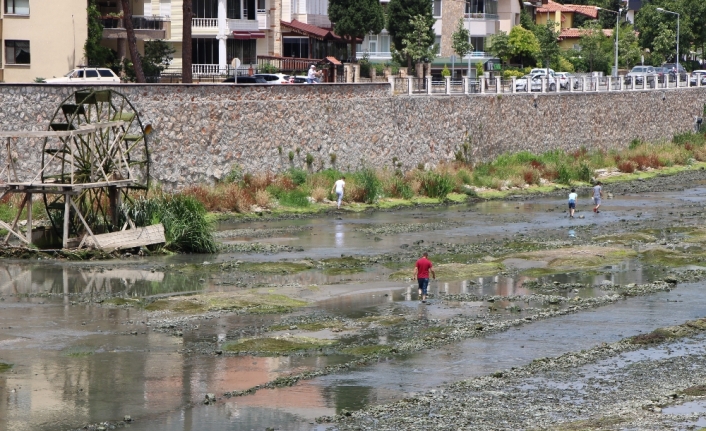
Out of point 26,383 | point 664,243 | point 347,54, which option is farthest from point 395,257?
point 347,54

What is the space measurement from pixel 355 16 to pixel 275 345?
5149 cm

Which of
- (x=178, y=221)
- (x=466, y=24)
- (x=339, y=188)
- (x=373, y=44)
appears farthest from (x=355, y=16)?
(x=178, y=221)

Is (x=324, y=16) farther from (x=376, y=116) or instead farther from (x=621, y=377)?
(x=621, y=377)

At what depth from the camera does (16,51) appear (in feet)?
182

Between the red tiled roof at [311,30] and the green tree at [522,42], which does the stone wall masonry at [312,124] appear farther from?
the green tree at [522,42]

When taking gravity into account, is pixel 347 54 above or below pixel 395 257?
above

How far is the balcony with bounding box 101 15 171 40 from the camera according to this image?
61.2m

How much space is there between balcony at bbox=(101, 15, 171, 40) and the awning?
19.3ft

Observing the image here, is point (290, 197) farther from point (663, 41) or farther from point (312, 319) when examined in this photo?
point (663, 41)

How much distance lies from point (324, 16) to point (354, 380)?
62.1 metres

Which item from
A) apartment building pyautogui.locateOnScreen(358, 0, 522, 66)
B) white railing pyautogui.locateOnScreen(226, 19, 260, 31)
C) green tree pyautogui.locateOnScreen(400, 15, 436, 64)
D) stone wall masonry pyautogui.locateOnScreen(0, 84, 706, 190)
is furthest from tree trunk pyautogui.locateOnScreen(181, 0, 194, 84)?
apartment building pyautogui.locateOnScreen(358, 0, 522, 66)

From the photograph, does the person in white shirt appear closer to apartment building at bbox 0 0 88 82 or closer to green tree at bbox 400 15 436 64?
apartment building at bbox 0 0 88 82

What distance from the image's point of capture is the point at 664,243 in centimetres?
3762

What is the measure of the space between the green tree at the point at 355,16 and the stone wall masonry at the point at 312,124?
14.2 metres
